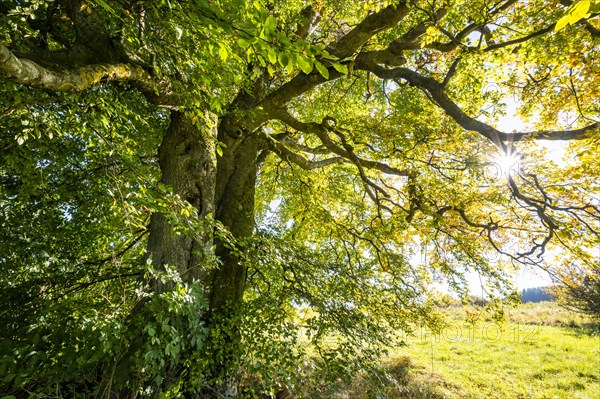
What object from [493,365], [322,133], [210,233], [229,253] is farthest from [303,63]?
[493,365]

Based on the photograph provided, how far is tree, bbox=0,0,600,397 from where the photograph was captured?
247 cm

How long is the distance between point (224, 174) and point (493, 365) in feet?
35.4

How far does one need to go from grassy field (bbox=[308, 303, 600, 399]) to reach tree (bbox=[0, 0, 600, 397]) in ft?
6.16

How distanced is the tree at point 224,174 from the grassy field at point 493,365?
188 cm

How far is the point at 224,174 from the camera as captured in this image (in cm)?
580

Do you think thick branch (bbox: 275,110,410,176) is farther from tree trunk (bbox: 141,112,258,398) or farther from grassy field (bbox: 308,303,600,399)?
grassy field (bbox: 308,303,600,399)

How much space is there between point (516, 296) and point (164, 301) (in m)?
6.08

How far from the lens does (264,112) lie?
5484 millimetres

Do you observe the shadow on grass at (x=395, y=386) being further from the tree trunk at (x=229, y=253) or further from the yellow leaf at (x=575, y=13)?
the yellow leaf at (x=575, y=13)

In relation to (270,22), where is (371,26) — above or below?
above

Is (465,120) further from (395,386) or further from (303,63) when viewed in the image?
(395,386)

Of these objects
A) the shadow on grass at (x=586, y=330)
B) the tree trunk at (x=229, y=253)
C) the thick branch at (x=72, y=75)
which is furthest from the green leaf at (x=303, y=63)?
the shadow on grass at (x=586, y=330)

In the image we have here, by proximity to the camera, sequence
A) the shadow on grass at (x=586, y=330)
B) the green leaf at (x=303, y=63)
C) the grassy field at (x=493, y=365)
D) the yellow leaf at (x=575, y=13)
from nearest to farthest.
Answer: the yellow leaf at (x=575, y=13)
the green leaf at (x=303, y=63)
the grassy field at (x=493, y=365)
the shadow on grass at (x=586, y=330)

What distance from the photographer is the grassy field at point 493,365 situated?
693 cm
